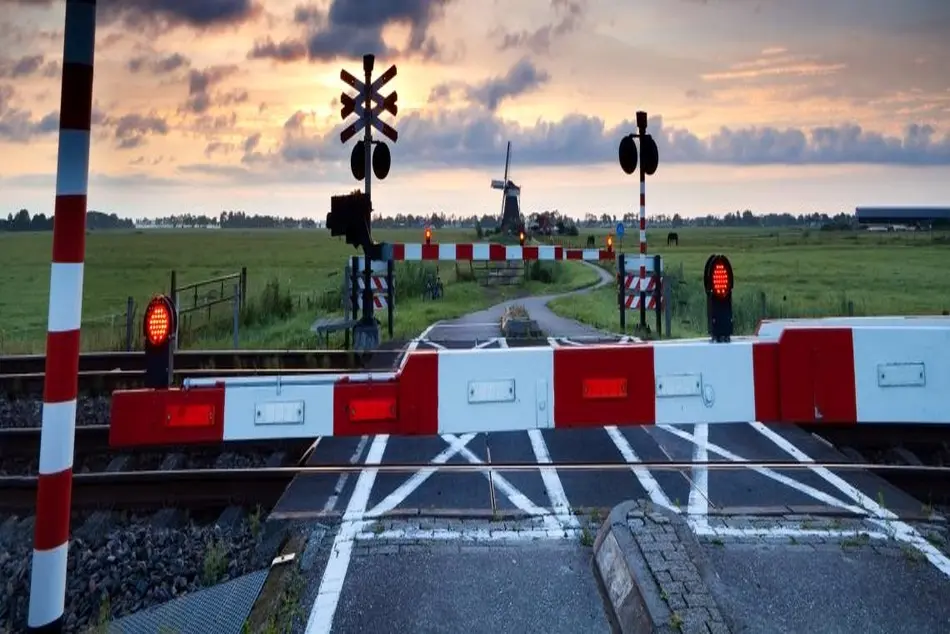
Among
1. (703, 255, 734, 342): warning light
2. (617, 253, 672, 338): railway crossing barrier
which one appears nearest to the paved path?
(703, 255, 734, 342): warning light

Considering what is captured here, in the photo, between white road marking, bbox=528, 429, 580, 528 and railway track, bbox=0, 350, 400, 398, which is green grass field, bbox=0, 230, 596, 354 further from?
white road marking, bbox=528, 429, 580, 528

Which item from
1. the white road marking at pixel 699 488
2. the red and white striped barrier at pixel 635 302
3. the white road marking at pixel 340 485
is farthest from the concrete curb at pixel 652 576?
the red and white striped barrier at pixel 635 302

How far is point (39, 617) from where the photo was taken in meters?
2.55

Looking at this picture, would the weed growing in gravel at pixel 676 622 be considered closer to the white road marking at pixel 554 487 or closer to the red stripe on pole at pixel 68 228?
the white road marking at pixel 554 487

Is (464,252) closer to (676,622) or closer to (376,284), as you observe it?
(376,284)

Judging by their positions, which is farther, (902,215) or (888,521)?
(902,215)

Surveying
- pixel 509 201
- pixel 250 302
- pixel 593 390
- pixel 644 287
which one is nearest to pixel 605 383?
pixel 593 390

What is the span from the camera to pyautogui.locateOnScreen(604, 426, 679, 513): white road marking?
14.7 feet

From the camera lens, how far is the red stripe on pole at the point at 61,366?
2.51m

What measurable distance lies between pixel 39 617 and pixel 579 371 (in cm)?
264

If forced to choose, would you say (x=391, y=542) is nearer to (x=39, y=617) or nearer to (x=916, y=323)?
→ (x=39, y=617)

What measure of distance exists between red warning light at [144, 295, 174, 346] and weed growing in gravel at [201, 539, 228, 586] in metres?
1.27

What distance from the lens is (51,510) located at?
256 cm

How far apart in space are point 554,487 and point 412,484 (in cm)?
100
